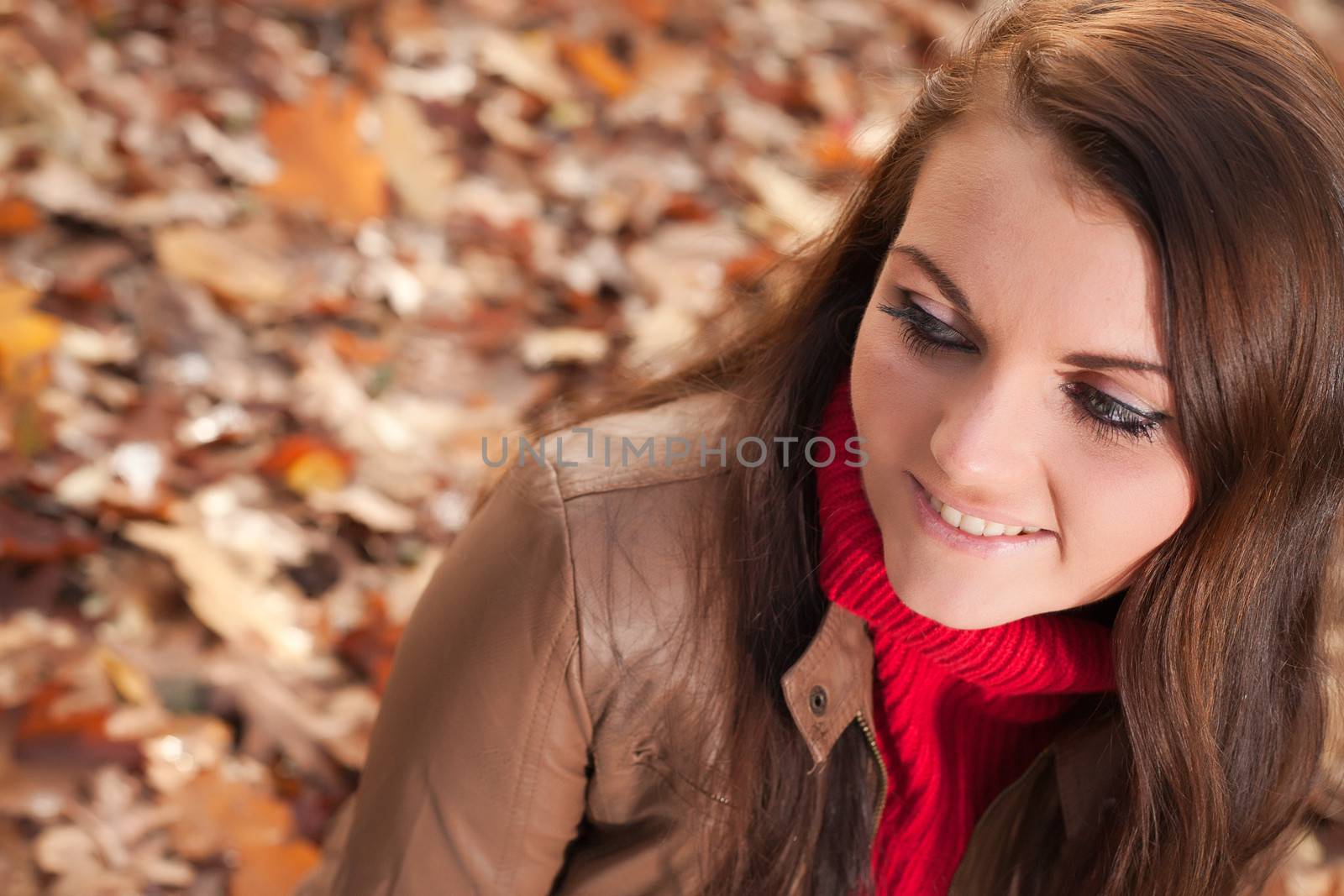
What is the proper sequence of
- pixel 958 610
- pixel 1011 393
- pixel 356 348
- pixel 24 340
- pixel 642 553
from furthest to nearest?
pixel 356 348
pixel 24 340
pixel 642 553
pixel 958 610
pixel 1011 393

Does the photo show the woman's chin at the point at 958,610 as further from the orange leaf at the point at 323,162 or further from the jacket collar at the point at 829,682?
the orange leaf at the point at 323,162

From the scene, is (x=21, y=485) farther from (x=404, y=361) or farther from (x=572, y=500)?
(x=572, y=500)

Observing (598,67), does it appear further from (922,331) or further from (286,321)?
(922,331)

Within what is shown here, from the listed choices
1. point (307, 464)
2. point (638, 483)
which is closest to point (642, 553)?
point (638, 483)

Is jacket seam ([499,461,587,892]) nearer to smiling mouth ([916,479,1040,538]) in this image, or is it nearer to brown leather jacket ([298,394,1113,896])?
brown leather jacket ([298,394,1113,896])

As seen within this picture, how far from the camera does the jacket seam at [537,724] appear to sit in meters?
1.42

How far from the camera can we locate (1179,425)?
1154mm

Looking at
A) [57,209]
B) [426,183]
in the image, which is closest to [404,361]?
[426,183]

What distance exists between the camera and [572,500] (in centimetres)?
142

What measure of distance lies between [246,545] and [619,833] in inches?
37.7

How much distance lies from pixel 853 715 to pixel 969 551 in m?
0.34

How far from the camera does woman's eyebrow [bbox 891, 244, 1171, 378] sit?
3.66 feet

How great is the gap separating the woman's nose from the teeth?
0.07 metres

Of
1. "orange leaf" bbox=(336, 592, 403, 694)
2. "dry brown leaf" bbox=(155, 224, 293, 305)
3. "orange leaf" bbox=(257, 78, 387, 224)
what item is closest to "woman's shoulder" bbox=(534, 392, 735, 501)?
"orange leaf" bbox=(336, 592, 403, 694)
